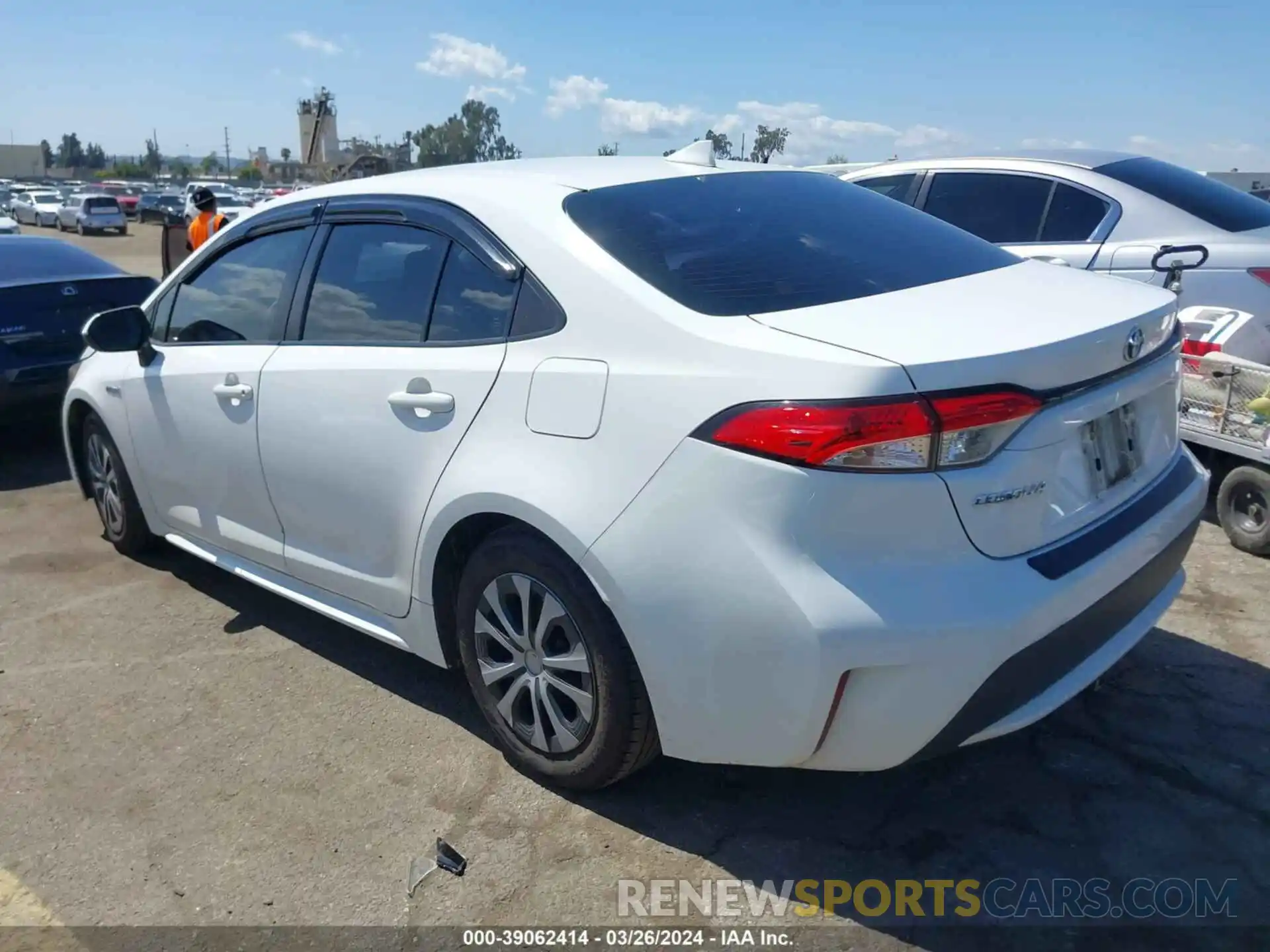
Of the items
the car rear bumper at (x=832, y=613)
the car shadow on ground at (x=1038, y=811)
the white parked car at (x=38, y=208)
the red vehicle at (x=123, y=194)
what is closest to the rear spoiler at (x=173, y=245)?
the car shadow on ground at (x=1038, y=811)

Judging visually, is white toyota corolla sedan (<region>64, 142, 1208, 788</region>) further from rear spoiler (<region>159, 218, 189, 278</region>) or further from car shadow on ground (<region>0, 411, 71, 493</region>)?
rear spoiler (<region>159, 218, 189, 278</region>)

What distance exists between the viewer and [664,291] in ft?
8.57

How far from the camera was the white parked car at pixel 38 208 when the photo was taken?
42.3 meters

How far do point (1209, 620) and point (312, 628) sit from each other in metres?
3.49

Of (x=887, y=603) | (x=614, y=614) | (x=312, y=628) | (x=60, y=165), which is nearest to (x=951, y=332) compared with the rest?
(x=887, y=603)

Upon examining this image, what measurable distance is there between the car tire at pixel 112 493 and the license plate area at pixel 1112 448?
391 cm

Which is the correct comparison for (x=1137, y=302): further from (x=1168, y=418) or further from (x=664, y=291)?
(x=664, y=291)

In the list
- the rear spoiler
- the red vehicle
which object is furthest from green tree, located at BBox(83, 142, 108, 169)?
the rear spoiler

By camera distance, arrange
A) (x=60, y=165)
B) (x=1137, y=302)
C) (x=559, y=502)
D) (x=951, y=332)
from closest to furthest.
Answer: (x=951, y=332), (x=559, y=502), (x=1137, y=302), (x=60, y=165)

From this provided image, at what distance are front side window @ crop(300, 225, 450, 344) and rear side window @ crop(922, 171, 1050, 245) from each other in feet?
14.1

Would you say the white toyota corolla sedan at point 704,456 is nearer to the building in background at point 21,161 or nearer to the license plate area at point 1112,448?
the license plate area at point 1112,448

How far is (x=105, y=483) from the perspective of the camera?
16.1ft

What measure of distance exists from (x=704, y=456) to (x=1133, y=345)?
46.2 inches

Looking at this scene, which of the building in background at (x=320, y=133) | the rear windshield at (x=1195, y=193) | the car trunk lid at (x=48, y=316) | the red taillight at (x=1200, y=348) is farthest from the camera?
the building in background at (x=320, y=133)
